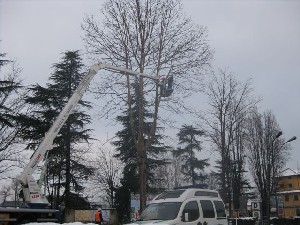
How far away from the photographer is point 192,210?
13.3m

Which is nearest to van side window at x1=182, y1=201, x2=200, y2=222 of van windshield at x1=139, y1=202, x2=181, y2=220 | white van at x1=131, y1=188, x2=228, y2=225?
white van at x1=131, y1=188, x2=228, y2=225

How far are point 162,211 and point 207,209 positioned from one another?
5.38ft

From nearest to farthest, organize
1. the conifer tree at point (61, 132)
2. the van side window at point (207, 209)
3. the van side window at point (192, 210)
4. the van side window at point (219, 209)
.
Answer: the van side window at point (192, 210) < the van side window at point (207, 209) < the van side window at point (219, 209) < the conifer tree at point (61, 132)

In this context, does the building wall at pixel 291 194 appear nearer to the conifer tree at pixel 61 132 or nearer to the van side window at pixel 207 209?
the conifer tree at pixel 61 132

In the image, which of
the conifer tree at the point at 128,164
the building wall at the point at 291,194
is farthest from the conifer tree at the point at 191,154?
the building wall at the point at 291,194

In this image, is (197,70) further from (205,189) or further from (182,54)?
(205,189)

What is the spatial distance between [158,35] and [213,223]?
583 inches

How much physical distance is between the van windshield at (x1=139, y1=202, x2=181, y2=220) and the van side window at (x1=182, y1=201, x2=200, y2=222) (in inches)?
10.5

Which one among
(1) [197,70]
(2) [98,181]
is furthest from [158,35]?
(2) [98,181]

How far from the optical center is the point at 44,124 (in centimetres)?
3778

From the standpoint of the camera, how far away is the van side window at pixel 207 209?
1373cm

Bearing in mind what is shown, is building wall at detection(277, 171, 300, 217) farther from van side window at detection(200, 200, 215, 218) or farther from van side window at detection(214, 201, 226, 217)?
van side window at detection(200, 200, 215, 218)

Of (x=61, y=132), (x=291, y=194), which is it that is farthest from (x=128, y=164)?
(x=291, y=194)

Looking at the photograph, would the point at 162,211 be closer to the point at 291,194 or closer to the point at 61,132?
the point at 61,132
